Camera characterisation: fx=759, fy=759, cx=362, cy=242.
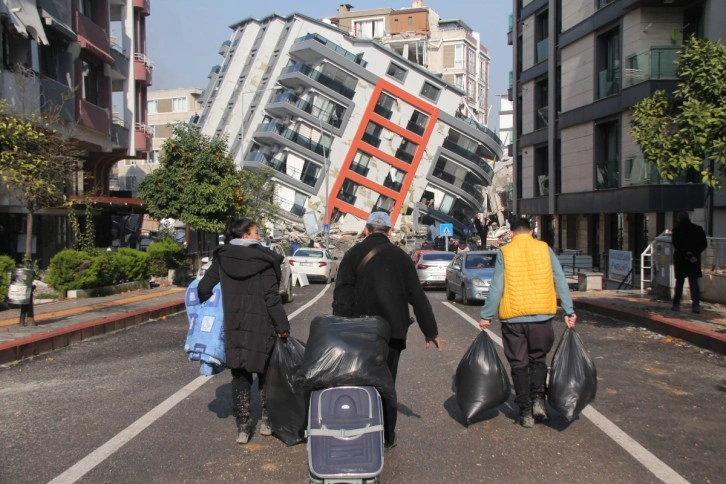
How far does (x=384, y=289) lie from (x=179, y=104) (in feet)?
312

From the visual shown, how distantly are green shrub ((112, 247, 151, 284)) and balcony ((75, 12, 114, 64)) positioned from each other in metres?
7.70

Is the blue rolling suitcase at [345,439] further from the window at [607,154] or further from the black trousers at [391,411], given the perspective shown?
the window at [607,154]

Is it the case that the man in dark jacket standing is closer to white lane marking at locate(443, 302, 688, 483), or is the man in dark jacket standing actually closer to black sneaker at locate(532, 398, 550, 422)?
black sneaker at locate(532, 398, 550, 422)

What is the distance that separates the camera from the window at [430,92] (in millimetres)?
62656

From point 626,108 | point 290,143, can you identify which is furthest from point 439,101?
point 626,108

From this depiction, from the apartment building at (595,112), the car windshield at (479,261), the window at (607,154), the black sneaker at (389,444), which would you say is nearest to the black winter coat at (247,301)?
the black sneaker at (389,444)

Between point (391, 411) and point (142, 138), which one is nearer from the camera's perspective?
point (391, 411)

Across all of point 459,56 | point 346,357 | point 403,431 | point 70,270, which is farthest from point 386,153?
point 346,357

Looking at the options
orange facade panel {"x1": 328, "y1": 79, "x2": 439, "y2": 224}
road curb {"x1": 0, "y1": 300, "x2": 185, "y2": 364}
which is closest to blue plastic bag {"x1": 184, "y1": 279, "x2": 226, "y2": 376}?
road curb {"x1": 0, "y1": 300, "x2": 185, "y2": 364}

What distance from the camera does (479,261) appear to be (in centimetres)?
2066

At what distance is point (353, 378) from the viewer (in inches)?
195

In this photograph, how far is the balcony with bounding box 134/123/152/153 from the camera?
31661mm

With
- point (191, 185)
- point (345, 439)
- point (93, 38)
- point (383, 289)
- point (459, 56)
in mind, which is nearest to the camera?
point (345, 439)

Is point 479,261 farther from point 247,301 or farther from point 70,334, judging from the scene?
point 247,301
